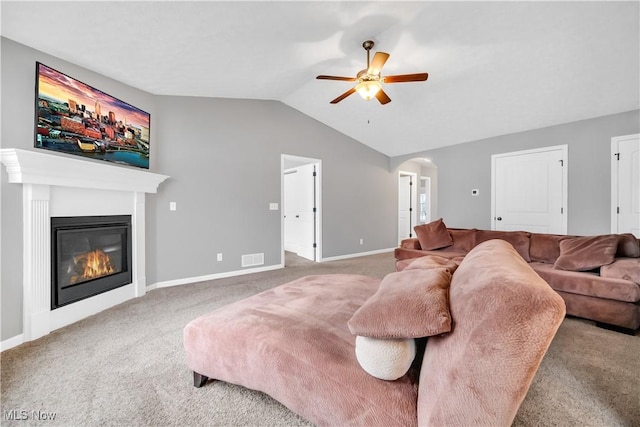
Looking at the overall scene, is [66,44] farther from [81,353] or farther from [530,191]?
[530,191]

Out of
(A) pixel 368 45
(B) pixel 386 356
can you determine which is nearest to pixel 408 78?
(A) pixel 368 45

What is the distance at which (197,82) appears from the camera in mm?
3311

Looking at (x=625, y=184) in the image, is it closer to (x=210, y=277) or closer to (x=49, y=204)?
(x=210, y=277)

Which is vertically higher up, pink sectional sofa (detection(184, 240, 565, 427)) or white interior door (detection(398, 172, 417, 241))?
white interior door (detection(398, 172, 417, 241))

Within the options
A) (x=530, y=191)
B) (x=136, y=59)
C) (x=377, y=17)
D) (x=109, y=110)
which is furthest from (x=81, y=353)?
(x=530, y=191)

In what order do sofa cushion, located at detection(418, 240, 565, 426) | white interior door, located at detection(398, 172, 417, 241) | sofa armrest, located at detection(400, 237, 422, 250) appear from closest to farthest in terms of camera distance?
sofa cushion, located at detection(418, 240, 565, 426)
sofa armrest, located at detection(400, 237, 422, 250)
white interior door, located at detection(398, 172, 417, 241)

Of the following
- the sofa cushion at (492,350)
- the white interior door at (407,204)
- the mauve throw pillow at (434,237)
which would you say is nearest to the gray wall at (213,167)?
the mauve throw pillow at (434,237)

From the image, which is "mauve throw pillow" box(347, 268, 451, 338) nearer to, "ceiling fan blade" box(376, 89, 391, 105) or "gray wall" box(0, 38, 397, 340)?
"ceiling fan blade" box(376, 89, 391, 105)

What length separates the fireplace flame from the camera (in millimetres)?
2586

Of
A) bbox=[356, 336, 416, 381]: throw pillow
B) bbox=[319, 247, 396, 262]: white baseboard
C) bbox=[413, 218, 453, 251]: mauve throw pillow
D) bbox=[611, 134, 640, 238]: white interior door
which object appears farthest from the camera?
bbox=[319, 247, 396, 262]: white baseboard

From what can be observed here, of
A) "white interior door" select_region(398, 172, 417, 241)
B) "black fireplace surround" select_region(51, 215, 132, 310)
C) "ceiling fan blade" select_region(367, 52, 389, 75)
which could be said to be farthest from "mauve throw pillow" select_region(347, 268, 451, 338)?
"white interior door" select_region(398, 172, 417, 241)

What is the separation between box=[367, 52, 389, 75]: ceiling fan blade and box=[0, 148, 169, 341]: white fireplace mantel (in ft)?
9.30

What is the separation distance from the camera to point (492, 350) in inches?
26.5

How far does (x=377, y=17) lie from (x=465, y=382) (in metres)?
2.94
